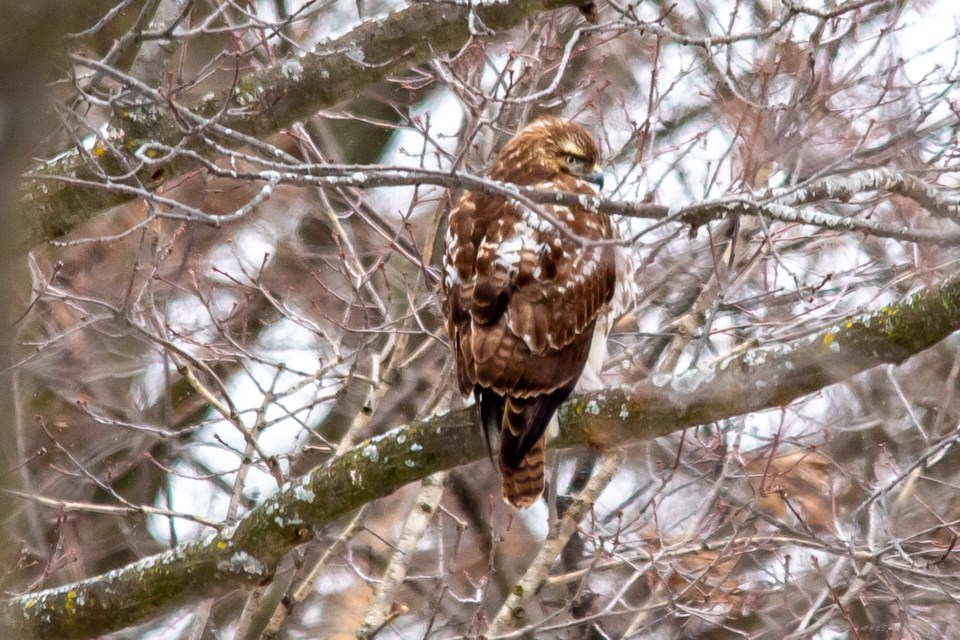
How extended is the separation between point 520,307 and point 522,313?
0.03 meters

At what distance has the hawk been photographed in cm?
487

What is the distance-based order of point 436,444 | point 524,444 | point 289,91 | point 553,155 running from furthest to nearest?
point 553,155, point 289,91, point 524,444, point 436,444

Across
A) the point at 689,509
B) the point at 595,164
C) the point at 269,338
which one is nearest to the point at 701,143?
the point at 595,164

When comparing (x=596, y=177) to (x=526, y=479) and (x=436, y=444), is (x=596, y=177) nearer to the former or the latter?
(x=526, y=479)

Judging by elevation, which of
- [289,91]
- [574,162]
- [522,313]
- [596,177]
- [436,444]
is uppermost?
[289,91]

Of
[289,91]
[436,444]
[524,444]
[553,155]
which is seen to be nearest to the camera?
[436,444]

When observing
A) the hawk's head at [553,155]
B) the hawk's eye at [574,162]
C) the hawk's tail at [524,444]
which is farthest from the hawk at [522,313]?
the hawk's eye at [574,162]

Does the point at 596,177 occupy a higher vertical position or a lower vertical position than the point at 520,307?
higher

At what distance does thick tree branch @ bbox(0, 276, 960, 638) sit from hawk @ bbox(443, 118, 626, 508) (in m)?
0.16

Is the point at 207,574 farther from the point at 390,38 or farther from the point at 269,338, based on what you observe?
the point at 269,338

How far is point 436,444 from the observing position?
4.61 meters

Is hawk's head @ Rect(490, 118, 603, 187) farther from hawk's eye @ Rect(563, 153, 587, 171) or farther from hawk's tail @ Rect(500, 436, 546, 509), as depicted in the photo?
hawk's tail @ Rect(500, 436, 546, 509)

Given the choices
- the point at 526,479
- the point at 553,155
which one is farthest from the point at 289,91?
the point at 526,479

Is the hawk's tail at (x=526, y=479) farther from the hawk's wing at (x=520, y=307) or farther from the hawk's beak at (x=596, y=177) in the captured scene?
the hawk's beak at (x=596, y=177)
